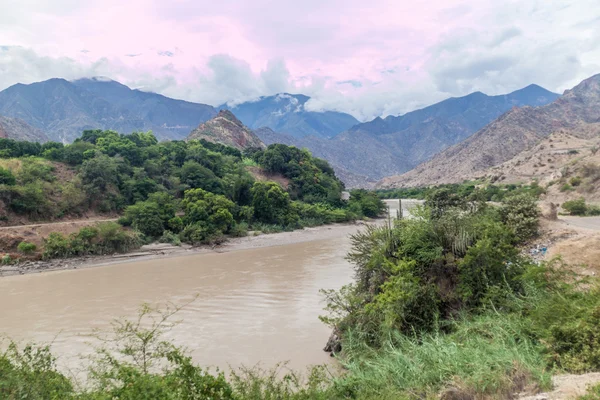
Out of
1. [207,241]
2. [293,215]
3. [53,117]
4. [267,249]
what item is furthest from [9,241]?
[53,117]

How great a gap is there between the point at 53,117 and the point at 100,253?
16291 centimetres

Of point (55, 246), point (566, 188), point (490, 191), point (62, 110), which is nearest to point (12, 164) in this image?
point (55, 246)

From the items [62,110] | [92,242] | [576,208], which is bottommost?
[576,208]

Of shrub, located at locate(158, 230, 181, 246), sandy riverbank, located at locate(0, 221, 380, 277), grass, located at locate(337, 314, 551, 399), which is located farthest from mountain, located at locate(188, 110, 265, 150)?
grass, located at locate(337, 314, 551, 399)

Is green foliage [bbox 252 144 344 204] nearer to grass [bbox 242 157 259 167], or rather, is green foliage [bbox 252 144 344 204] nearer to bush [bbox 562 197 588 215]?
grass [bbox 242 157 259 167]

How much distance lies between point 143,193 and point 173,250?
345 inches

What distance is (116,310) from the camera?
50.5 ft

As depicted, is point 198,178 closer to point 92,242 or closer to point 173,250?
point 173,250

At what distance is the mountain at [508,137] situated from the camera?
3767 inches

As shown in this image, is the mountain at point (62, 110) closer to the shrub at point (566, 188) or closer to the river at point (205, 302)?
the river at point (205, 302)

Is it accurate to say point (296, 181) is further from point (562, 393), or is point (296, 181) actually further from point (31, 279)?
point (562, 393)

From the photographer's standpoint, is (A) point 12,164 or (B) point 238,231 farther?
(B) point 238,231

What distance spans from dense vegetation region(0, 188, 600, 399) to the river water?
1862mm

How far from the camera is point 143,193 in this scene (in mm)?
34094
